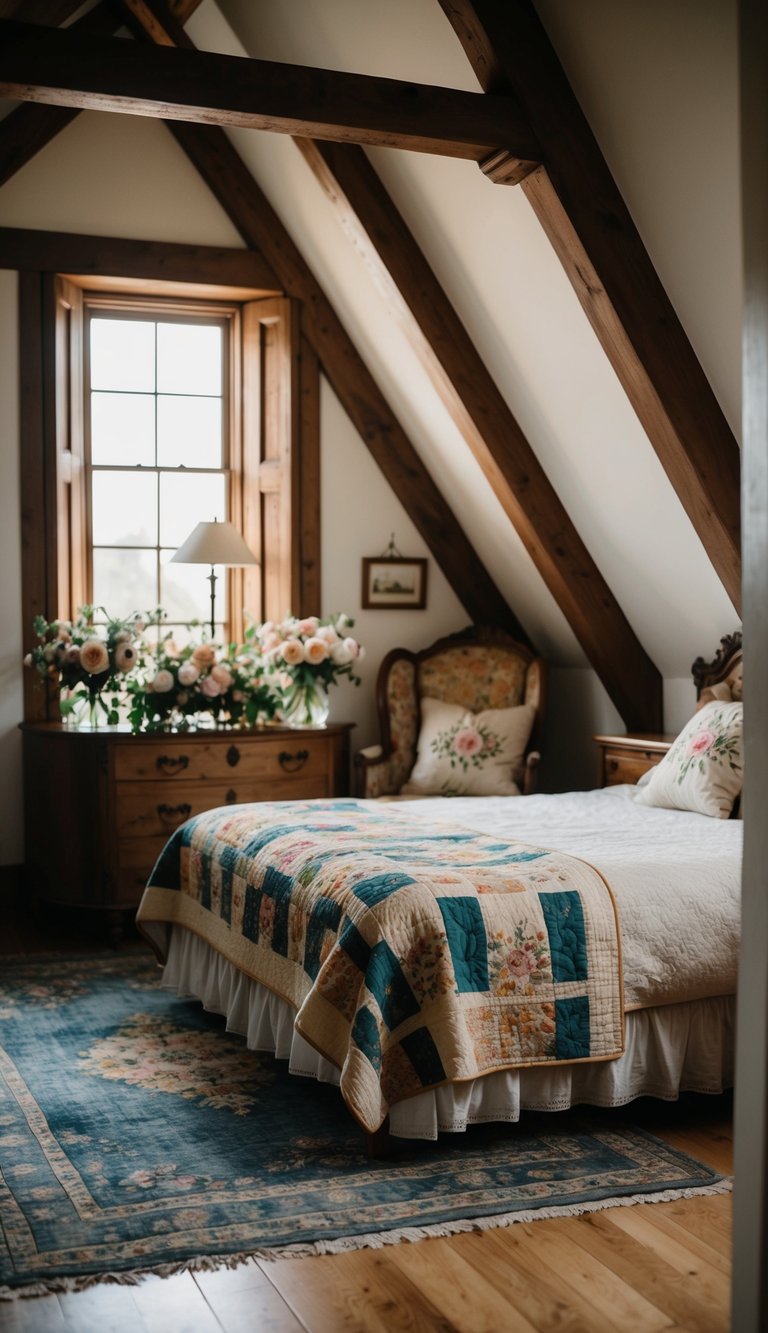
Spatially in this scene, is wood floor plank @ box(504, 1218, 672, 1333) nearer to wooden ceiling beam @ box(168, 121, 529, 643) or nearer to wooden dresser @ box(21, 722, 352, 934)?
wooden dresser @ box(21, 722, 352, 934)

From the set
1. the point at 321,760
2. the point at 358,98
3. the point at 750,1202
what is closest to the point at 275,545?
the point at 321,760

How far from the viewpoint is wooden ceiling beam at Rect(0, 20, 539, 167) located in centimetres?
336

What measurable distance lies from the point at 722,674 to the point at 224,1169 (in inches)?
105

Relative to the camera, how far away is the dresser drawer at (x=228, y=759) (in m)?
4.94

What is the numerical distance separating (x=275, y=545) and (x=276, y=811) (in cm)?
203

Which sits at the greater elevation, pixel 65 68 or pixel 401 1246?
pixel 65 68

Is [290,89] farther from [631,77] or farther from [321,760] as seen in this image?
[321,760]

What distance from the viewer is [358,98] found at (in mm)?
3572

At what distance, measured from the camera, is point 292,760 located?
5.23 m

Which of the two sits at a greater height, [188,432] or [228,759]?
[188,432]

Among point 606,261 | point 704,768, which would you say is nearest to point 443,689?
point 704,768

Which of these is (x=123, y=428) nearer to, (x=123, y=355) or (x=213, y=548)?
(x=123, y=355)

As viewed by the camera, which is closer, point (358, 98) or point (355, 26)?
point (358, 98)

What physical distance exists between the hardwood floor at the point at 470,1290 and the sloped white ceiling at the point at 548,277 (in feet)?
7.66
